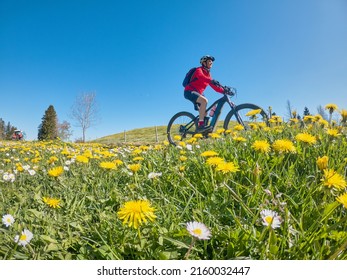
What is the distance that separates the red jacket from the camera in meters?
3.90

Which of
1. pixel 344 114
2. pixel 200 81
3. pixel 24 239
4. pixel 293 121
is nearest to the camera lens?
pixel 24 239

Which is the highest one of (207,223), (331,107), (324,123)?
(331,107)

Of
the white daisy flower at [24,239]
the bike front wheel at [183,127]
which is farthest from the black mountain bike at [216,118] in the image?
the white daisy flower at [24,239]

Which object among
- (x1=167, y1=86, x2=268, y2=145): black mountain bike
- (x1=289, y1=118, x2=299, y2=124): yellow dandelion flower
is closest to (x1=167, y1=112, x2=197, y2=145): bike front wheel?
(x1=167, y1=86, x2=268, y2=145): black mountain bike

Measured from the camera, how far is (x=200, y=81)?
392 centimetres

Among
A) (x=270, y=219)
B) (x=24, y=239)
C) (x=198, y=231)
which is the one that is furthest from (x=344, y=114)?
(x=24, y=239)

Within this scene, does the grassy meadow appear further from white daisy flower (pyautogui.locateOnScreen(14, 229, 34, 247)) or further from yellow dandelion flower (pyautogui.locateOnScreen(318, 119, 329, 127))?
yellow dandelion flower (pyautogui.locateOnScreen(318, 119, 329, 127))

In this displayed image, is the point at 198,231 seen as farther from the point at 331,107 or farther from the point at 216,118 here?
the point at 216,118

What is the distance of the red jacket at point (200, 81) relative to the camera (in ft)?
12.8

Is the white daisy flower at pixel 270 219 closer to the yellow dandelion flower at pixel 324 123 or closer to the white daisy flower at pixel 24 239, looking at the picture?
the white daisy flower at pixel 24 239

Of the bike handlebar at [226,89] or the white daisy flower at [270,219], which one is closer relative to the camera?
the white daisy flower at [270,219]
